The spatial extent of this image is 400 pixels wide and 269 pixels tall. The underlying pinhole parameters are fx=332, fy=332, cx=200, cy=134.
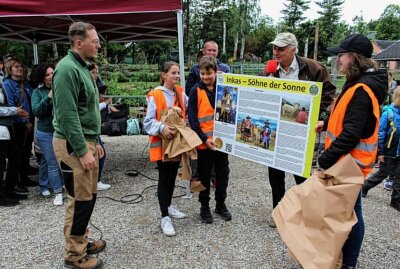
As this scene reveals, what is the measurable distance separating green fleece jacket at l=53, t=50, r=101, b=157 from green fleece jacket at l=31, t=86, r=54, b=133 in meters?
1.68

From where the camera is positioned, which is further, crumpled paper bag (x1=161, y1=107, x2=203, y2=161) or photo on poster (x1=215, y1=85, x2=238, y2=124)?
photo on poster (x1=215, y1=85, x2=238, y2=124)

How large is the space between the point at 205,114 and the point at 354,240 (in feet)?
6.18

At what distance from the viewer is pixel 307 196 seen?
250 cm

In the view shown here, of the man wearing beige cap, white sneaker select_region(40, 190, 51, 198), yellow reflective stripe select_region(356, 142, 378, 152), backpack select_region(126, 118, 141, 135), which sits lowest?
white sneaker select_region(40, 190, 51, 198)

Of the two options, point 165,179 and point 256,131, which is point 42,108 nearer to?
point 165,179

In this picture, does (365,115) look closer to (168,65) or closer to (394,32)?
(168,65)

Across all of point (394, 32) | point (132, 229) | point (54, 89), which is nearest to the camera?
point (54, 89)

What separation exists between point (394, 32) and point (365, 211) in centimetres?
7616

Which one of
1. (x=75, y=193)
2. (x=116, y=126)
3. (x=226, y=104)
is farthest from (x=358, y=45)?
(x=116, y=126)

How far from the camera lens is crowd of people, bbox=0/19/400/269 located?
2.47 meters

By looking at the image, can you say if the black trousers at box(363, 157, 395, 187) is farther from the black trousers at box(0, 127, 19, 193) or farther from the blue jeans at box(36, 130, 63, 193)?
the black trousers at box(0, 127, 19, 193)

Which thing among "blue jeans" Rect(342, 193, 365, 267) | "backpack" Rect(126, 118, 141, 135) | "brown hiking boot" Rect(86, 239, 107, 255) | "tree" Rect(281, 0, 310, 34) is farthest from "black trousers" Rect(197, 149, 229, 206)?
"tree" Rect(281, 0, 310, 34)

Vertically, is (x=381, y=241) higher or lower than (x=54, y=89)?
lower

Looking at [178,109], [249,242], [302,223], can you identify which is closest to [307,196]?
[302,223]
